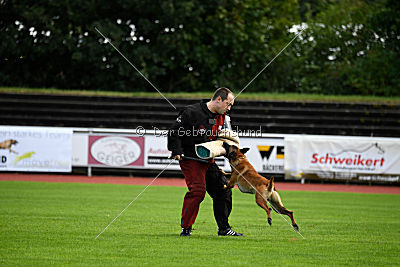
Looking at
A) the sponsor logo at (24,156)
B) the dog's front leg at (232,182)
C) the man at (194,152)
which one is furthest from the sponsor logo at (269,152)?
the dog's front leg at (232,182)

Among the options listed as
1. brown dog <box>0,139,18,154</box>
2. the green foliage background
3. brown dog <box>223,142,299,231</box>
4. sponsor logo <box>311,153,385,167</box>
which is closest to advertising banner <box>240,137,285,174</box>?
sponsor logo <box>311,153,385,167</box>

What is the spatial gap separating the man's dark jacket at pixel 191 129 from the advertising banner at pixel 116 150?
13.5 m

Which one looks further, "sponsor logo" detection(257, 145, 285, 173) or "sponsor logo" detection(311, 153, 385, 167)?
"sponsor logo" detection(257, 145, 285, 173)

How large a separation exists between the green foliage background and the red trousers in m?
25.8

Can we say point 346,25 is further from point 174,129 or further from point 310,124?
point 174,129

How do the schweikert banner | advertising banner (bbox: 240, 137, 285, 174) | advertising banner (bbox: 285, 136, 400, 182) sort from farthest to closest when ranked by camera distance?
1. the schweikert banner
2. advertising banner (bbox: 240, 137, 285, 174)
3. advertising banner (bbox: 285, 136, 400, 182)

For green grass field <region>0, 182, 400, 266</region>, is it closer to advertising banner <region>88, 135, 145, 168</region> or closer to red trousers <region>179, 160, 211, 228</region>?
red trousers <region>179, 160, 211, 228</region>

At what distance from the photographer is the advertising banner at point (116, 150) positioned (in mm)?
22375

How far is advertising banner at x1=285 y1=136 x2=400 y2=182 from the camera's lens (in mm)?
22062

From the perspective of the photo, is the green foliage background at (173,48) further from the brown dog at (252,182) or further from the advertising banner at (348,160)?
the brown dog at (252,182)

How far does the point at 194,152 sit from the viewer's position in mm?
8977

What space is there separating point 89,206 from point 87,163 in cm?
945

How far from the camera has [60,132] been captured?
891 inches

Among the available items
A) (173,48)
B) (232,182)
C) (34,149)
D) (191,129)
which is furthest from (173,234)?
(173,48)
